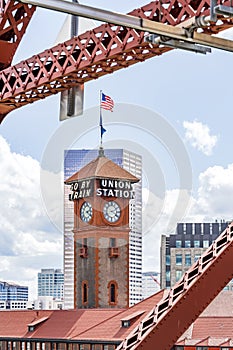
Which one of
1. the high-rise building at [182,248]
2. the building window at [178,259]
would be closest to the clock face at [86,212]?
the high-rise building at [182,248]

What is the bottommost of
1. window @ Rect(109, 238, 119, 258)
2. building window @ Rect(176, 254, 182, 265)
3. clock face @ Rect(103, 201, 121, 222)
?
window @ Rect(109, 238, 119, 258)

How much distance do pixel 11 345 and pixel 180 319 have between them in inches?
1494

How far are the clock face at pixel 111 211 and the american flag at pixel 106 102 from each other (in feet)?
54.9

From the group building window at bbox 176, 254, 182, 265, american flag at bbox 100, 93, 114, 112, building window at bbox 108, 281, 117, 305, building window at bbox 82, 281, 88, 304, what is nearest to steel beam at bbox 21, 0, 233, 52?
american flag at bbox 100, 93, 114, 112

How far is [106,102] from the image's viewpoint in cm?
5497

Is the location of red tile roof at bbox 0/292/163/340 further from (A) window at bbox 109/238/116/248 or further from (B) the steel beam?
(B) the steel beam

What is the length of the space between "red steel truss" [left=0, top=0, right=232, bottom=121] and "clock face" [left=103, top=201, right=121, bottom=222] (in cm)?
5172

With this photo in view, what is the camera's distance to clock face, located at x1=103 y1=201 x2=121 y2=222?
242 ft

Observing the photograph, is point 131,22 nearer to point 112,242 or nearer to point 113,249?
point 112,242

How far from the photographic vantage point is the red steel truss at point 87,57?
1571 centimetres

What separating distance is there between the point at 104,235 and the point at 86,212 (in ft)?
9.10

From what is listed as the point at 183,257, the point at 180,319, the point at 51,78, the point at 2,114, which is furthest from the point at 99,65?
the point at 183,257

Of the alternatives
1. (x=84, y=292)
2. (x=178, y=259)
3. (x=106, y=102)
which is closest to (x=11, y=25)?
(x=106, y=102)

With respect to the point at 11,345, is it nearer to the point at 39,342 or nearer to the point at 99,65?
the point at 39,342
